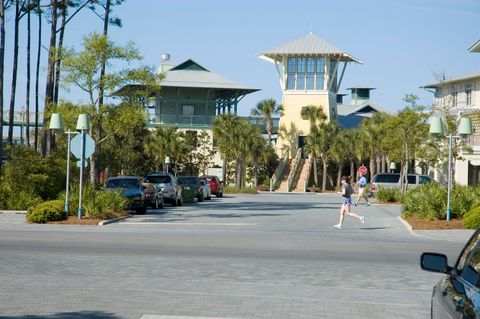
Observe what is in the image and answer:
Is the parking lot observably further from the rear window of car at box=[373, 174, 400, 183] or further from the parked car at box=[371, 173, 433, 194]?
the rear window of car at box=[373, 174, 400, 183]

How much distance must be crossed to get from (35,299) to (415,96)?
4982 cm

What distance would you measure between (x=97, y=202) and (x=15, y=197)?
204 inches

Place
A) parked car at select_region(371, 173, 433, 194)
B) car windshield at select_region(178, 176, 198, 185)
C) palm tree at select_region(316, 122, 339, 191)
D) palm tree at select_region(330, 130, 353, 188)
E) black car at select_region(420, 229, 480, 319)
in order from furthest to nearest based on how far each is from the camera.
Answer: palm tree at select_region(316, 122, 339, 191) → palm tree at select_region(330, 130, 353, 188) → parked car at select_region(371, 173, 433, 194) → car windshield at select_region(178, 176, 198, 185) → black car at select_region(420, 229, 480, 319)

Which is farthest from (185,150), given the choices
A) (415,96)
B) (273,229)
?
(273,229)

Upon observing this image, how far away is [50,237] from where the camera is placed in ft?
74.6

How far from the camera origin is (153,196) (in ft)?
131

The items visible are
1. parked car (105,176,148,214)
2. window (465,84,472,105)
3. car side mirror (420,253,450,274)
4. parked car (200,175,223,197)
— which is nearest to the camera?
car side mirror (420,253,450,274)

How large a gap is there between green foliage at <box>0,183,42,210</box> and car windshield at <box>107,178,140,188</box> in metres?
3.42

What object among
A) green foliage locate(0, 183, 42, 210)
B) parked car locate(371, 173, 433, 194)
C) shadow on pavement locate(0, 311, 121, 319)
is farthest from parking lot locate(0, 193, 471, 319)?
parked car locate(371, 173, 433, 194)

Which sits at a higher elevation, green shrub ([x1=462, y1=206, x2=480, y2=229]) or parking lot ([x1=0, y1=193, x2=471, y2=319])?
green shrub ([x1=462, y1=206, x2=480, y2=229])

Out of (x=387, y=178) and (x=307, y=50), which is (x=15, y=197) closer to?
(x=387, y=178)

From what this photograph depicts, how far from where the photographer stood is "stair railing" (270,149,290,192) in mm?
83069

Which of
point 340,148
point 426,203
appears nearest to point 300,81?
point 340,148

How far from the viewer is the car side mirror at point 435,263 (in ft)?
21.6
